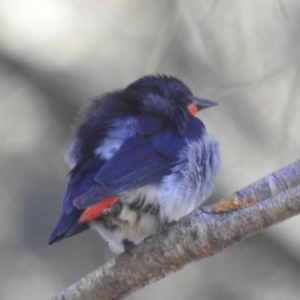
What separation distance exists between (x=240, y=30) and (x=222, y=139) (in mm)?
635

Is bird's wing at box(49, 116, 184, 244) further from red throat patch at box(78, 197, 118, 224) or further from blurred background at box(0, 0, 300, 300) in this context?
blurred background at box(0, 0, 300, 300)

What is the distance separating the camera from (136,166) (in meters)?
3.54

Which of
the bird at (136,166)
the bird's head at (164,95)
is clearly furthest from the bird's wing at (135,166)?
the bird's head at (164,95)

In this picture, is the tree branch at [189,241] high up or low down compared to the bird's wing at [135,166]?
down

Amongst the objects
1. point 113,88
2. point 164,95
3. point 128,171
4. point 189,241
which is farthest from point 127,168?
point 113,88

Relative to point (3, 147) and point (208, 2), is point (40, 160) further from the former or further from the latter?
point (208, 2)

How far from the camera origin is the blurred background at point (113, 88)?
473 cm

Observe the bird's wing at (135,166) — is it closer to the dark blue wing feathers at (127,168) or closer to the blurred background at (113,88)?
the dark blue wing feathers at (127,168)

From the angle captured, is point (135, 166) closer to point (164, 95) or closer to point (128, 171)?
point (128, 171)

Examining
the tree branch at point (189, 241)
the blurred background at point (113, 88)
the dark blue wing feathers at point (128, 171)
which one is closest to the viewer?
the tree branch at point (189, 241)

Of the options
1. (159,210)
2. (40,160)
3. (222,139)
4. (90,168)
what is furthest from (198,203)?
(40,160)

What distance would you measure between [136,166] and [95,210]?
322 mm

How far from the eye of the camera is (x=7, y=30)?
4.91 metres

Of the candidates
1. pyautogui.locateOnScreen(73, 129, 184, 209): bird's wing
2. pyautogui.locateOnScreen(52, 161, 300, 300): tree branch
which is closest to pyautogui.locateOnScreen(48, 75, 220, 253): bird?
pyautogui.locateOnScreen(73, 129, 184, 209): bird's wing
